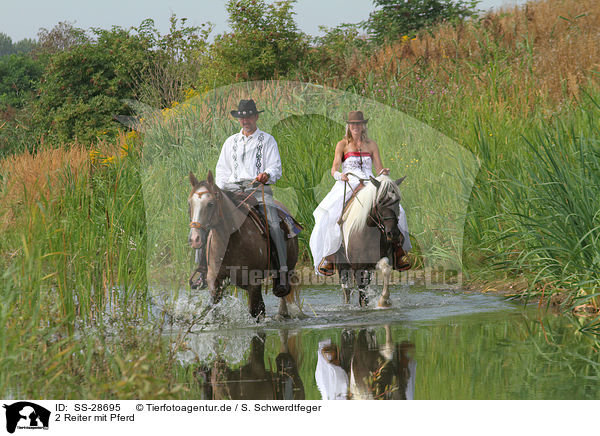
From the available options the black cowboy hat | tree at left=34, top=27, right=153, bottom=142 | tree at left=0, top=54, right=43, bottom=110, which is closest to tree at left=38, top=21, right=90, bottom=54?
tree at left=0, top=54, right=43, bottom=110

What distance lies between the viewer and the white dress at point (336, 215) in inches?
383

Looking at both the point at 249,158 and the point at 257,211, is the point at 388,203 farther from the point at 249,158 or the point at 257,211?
the point at 249,158

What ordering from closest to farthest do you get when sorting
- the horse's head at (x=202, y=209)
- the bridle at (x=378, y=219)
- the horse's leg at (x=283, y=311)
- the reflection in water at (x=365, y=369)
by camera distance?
1. the reflection in water at (x=365, y=369)
2. the horse's head at (x=202, y=209)
3. the horse's leg at (x=283, y=311)
4. the bridle at (x=378, y=219)

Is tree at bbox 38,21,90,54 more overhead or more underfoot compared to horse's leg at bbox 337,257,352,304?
more overhead

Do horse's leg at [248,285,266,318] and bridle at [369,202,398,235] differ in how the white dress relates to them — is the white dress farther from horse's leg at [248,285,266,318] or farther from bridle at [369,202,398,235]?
horse's leg at [248,285,266,318]

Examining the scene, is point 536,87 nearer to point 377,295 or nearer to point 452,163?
point 452,163

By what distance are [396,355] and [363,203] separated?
3.13 meters

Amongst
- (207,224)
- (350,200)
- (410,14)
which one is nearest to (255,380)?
(207,224)

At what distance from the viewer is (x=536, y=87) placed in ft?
44.8

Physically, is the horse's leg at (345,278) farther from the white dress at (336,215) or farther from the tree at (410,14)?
the tree at (410,14)

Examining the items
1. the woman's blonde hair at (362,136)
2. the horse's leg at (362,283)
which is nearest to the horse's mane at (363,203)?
the horse's leg at (362,283)

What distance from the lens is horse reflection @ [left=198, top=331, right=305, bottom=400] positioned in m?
5.35

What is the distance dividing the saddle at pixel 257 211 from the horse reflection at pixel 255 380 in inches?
79.1
